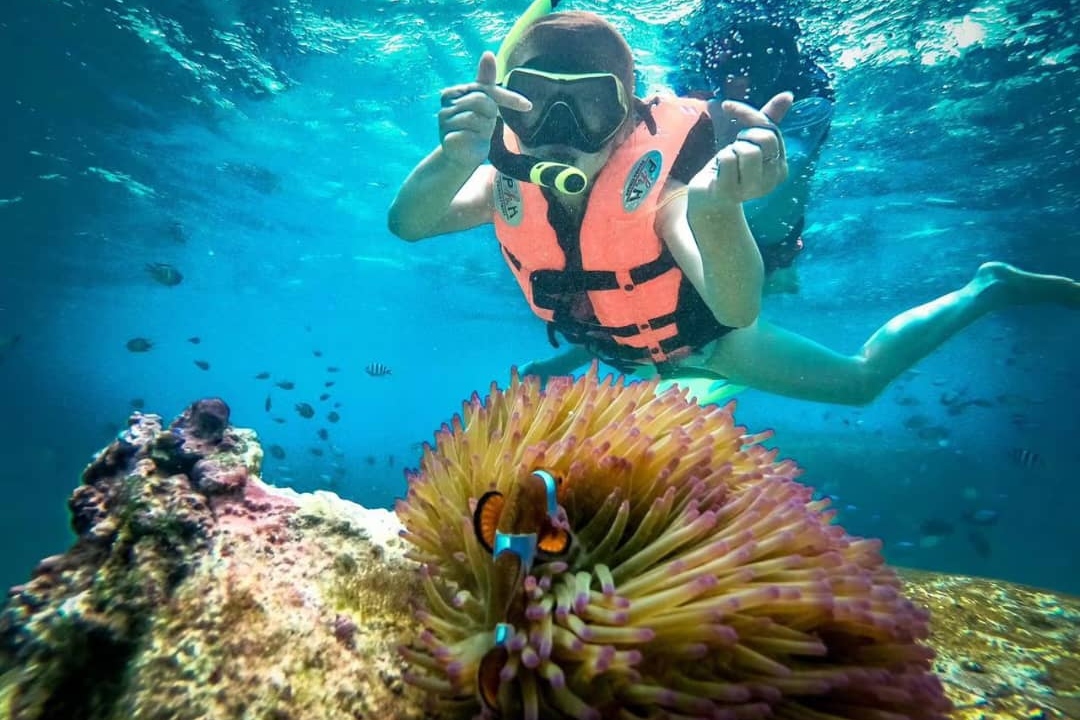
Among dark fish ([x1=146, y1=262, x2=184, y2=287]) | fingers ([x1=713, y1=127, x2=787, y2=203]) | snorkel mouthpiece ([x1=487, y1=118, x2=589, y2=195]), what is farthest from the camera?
dark fish ([x1=146, y1=262, x2=184, y2=287])

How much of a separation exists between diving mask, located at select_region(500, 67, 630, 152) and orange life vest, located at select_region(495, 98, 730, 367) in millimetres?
312

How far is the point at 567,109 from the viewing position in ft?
13.3

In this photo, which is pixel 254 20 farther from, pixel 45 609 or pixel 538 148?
pixel 45 609

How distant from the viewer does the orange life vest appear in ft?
14.6

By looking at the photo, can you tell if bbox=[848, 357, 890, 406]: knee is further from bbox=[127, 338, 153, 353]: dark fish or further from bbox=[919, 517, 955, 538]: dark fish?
bbox=[127, 338, 153, 353]: dark fish

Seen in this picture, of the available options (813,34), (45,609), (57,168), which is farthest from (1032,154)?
(57,168)

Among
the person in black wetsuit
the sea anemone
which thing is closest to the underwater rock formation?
the sea anemone

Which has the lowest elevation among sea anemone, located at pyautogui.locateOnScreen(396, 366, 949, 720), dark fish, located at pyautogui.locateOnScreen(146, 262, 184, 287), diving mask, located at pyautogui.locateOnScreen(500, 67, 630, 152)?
sea anemone, located at pyautogui.locateOnScreen(396, 366, 949, 720)

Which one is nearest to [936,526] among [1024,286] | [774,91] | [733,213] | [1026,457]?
[1026,457]

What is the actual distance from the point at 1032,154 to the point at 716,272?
15661 millimetres

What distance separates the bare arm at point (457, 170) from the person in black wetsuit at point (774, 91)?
2.51 metres

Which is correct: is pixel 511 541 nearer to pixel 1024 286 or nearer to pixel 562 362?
pixel 562 362

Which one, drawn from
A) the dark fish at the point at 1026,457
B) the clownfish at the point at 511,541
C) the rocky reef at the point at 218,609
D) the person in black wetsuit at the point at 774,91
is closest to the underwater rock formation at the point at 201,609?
the rocky reef at the point at 218,609

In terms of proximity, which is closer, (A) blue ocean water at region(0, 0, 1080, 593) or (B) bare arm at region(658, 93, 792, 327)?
(B) bare arm at region(658, 93, 792, 327)
